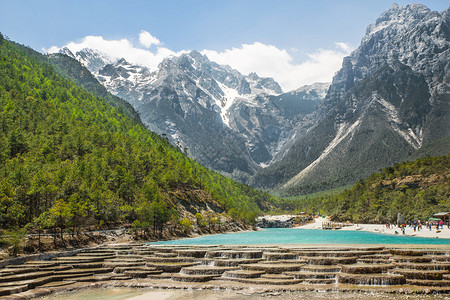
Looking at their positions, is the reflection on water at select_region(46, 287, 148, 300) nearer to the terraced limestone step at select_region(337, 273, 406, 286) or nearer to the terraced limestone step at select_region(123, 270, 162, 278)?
the terraced limestone step at select_region(123, 270, 162, 278)

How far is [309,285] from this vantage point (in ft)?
130

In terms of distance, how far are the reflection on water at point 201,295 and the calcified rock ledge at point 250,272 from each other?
1.14m

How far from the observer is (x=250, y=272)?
45.5 m

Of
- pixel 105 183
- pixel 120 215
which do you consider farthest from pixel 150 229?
pixel 105 183

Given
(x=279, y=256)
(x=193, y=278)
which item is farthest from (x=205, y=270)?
(x=279, y=256)

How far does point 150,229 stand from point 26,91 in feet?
412

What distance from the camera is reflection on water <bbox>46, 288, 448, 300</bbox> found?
34.8m

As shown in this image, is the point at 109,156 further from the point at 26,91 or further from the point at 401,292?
the point at 401,292

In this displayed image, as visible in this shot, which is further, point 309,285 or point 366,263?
point 366,263

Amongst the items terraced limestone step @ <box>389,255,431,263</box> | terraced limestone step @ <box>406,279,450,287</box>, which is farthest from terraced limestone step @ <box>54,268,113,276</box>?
terraced limestone step @ <box>406,279,450,287</box>

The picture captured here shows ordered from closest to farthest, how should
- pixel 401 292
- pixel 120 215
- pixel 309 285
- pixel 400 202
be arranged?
pixel 401 292 → pixel 309 285 → pixel 120 215 → pixel 400 202

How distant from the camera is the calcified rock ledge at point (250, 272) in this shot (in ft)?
127

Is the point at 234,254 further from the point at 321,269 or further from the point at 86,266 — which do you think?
the point at 86,266

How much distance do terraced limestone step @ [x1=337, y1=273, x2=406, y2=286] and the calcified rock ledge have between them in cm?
10
